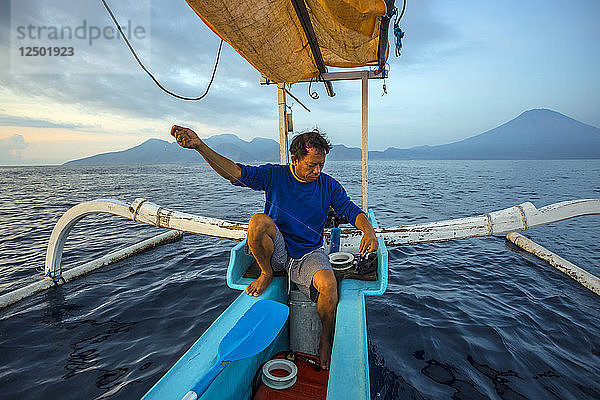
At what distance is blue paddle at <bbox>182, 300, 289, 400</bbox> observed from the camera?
65.9 inches

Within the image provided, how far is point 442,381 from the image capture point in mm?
3580

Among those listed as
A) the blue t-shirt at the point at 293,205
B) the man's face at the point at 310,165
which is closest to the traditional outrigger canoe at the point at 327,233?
the blue t-shirt at the point at 293,205

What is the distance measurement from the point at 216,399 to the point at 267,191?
1.87m

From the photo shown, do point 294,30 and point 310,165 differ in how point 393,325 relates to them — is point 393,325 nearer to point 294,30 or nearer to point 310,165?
point 310,165

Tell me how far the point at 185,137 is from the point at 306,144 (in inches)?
45.7

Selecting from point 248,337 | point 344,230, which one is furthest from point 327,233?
point 248,337

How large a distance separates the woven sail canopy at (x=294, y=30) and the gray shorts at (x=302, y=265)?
202 centimetres

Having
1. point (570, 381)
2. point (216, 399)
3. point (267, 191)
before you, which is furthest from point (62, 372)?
point (570, 381)

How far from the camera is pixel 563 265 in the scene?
6676mm

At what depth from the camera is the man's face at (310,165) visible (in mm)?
2906

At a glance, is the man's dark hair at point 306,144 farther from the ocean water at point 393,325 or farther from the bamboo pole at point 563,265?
the bamboo pole at point 563,265

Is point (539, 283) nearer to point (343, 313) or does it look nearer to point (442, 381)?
point (442, 381)

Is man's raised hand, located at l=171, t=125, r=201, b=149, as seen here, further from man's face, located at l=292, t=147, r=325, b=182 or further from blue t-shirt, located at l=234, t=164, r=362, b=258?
man's face, located at l=292, t=147, r=325, b=182

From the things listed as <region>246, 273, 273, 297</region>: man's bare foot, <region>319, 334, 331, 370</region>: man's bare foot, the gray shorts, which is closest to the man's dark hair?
the gray shorts
